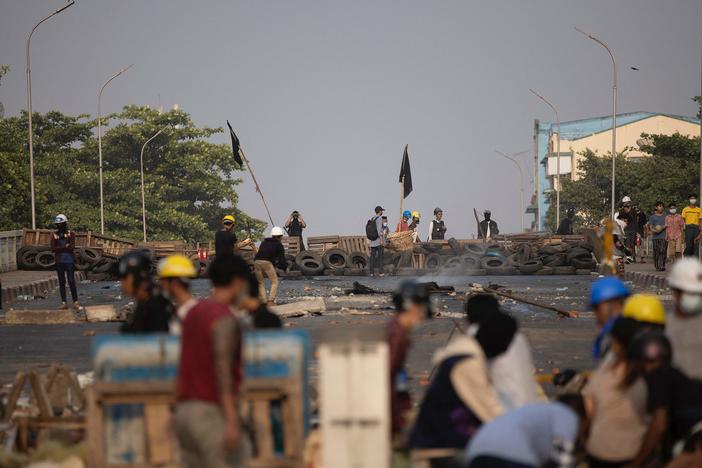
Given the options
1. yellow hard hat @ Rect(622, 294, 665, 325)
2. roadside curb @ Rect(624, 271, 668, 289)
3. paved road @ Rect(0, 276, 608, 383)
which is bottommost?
paved road @ Rect(0, 276, 608, 383)

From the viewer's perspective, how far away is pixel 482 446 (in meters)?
6.38

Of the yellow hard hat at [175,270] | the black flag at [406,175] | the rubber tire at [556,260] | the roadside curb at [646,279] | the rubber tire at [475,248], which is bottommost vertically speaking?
the roadside curb at [646,279]

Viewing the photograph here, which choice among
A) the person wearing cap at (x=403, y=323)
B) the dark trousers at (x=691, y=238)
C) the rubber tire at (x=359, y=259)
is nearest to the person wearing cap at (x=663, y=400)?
the person wearing cap at (x=403, y=323)

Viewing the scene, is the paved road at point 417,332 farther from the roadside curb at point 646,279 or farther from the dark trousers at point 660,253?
the dark trousers at point 660,253

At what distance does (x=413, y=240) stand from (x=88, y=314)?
22303mm

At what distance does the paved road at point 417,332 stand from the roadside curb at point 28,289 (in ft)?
1.86

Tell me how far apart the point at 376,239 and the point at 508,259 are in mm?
5293

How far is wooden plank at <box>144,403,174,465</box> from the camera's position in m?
7.71

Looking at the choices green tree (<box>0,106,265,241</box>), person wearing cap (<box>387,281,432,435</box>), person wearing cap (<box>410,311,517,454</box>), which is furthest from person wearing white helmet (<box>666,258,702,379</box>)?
green tree (<box>0,106,265,241</box>)

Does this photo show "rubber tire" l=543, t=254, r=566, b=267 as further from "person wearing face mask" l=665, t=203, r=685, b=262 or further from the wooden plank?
the wooden plank

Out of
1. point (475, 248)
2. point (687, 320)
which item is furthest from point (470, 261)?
point (687, 320)

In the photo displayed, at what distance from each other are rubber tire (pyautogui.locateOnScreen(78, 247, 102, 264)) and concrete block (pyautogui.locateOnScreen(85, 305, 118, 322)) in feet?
63.1

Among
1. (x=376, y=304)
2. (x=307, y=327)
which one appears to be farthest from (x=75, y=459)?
(x=376, y=304)

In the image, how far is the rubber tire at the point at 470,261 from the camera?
139ft
